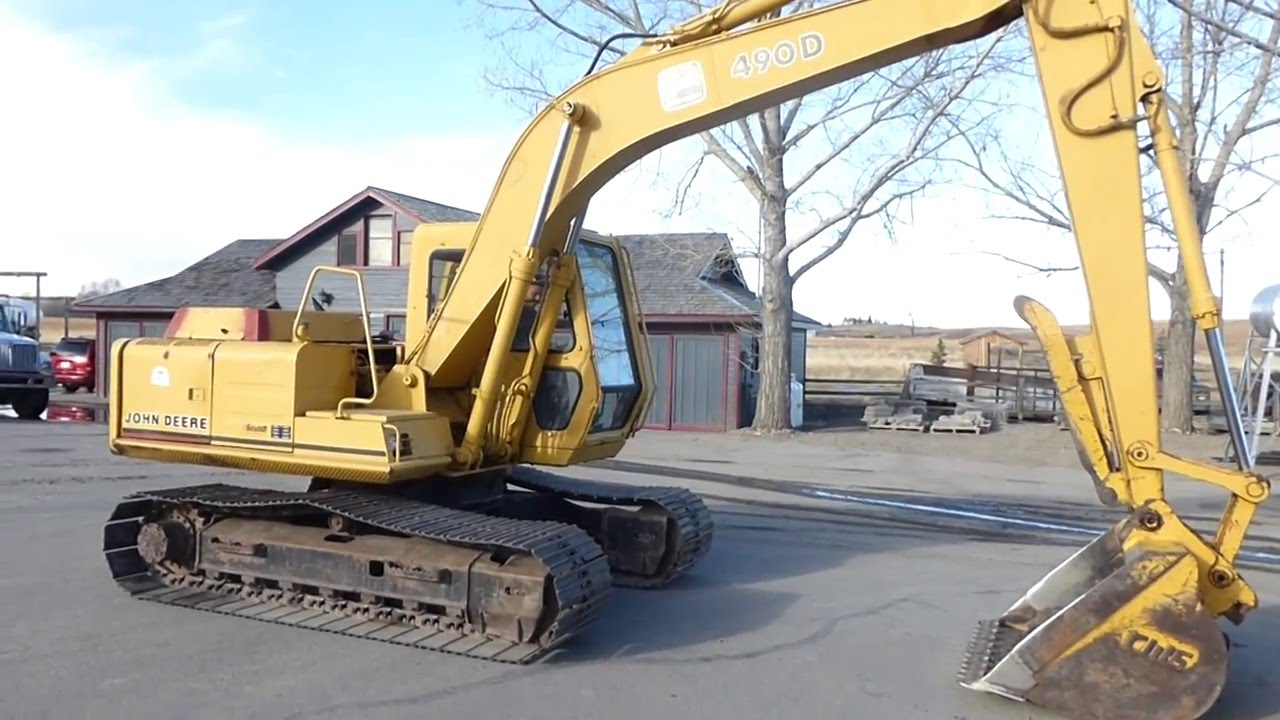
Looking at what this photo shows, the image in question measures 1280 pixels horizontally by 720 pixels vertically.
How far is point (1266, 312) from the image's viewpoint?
63.1 feet

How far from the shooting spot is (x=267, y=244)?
3553 cm

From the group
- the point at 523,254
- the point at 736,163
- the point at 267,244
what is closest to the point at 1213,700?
the point at 523,254

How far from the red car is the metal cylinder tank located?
30187 millimetres

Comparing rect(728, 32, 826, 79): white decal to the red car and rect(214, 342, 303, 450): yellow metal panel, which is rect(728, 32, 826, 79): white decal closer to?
rect(214, 342, 303, 450): yellow metal panel

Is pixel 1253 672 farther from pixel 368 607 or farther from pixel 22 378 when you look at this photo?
pixel 22 378

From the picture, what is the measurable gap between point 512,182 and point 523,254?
50 centimetres

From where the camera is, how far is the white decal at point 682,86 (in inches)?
276

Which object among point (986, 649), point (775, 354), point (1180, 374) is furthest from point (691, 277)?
point (986, 649)

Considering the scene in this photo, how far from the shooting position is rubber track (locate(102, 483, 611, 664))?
6781mm

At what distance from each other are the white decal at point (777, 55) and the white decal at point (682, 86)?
208 mm

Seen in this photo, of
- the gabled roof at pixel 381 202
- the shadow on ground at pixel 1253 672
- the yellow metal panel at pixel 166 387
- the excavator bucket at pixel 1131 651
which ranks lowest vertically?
the shadow on ground at pixel 1253 672

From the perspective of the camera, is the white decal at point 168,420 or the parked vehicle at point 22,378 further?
the parked vehicle at point 22,378

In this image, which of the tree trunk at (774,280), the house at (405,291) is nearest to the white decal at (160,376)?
the house at (405,291)

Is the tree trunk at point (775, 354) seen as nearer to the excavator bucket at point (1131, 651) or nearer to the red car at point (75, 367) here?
the excavator bucket at point (1131, 651)
